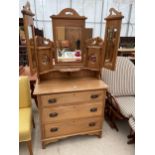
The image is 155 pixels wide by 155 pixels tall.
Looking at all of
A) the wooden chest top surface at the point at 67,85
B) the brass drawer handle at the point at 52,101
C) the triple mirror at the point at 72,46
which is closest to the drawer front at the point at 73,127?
the brass drawer handle at the point at 52,101

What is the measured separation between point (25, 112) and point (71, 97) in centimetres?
60

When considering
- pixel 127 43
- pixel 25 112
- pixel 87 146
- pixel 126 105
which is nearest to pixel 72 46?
pixel 25 112

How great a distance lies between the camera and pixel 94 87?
1727 mm

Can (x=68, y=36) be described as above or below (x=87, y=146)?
above

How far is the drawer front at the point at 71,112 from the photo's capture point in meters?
A: 1.69

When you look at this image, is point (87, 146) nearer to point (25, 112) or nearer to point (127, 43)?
point (25, 112)

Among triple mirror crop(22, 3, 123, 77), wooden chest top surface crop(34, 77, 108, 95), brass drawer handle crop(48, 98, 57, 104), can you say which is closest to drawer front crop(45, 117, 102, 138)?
brass drawer handle crop(48, 98, 57, 104)

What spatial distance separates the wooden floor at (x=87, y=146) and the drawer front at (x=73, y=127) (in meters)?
0.19

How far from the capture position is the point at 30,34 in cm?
144

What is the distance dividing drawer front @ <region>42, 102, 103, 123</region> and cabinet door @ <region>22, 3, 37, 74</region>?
0.53 metres

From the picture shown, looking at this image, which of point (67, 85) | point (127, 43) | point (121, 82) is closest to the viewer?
point (67, 85)

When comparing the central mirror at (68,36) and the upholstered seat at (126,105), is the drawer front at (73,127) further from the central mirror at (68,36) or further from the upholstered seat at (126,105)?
the central mirror at (68,36)

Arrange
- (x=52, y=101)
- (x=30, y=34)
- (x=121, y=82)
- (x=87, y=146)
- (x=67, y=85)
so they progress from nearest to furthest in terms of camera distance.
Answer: (x=30, y=34)
(x=52, y=101)
(x=67, y=85)
(x=87, y=146)
(x=121, y=82)
